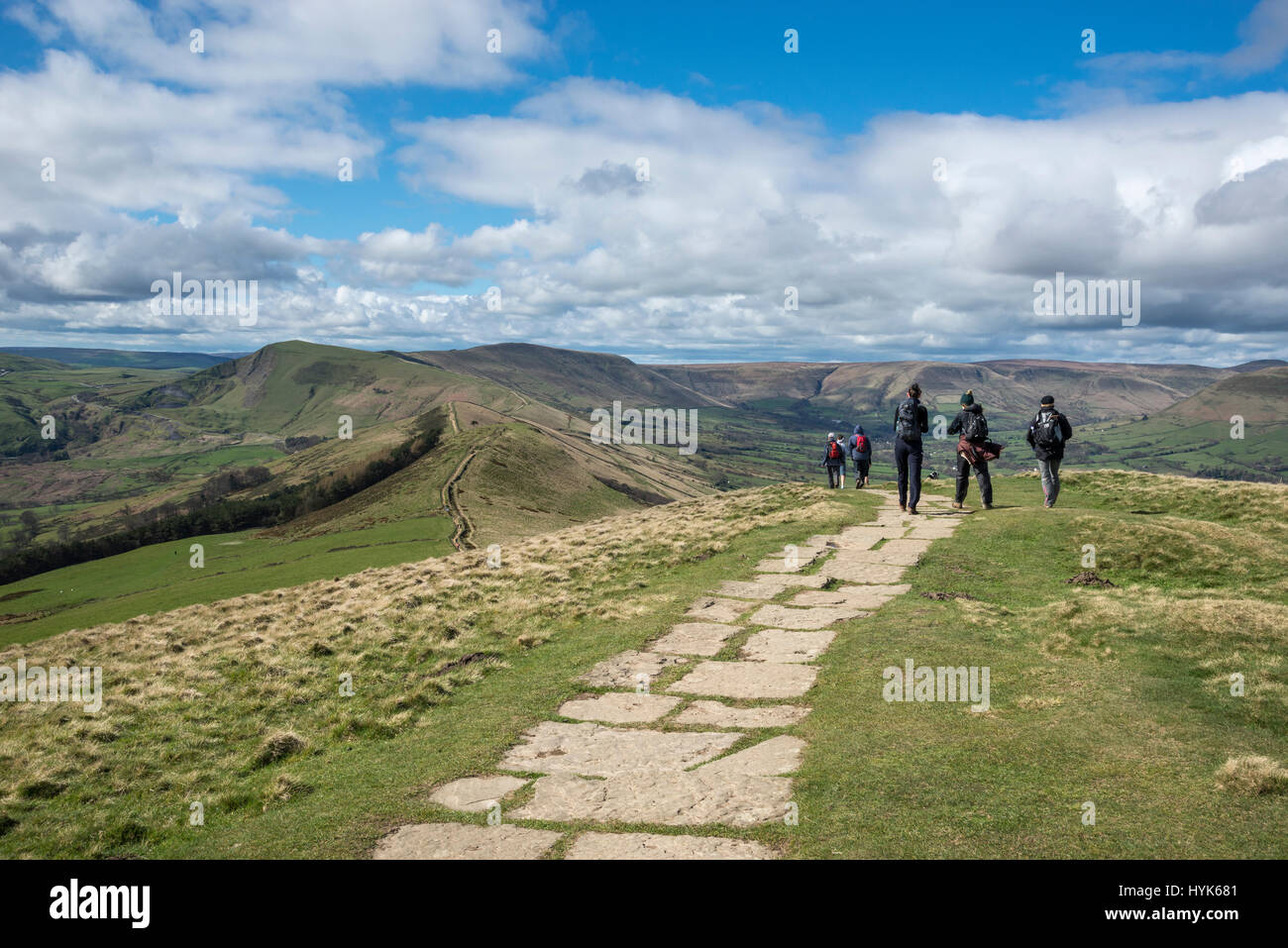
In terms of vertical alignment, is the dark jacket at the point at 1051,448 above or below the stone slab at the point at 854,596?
above

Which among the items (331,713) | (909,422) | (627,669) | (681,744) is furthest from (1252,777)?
(909,422)

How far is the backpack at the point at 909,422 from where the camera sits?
23.7 meters

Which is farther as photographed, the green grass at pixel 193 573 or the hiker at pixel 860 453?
the green grass at pixel 193 573

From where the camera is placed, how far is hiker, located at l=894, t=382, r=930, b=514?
2375 cm

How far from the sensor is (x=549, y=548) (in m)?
27.5

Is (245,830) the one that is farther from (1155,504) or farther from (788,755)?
(1155,504)

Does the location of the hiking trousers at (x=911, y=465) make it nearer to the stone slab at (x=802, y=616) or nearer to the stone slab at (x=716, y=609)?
the stone slab at (x=802, y=616)

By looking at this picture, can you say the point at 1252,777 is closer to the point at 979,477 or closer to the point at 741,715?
the point at 741,715

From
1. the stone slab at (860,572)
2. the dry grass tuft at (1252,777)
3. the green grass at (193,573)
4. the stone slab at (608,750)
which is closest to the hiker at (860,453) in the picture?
the stone slab at (860,572)

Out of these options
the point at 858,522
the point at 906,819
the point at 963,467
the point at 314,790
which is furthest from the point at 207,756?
the point at 963,467

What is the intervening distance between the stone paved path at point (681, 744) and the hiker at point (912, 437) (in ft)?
23.9

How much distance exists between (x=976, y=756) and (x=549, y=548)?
20.5 m

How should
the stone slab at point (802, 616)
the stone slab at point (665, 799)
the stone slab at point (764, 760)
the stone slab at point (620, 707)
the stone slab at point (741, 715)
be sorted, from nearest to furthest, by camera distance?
the stone slab at point (665, 799) < the stone slab at point (764, 760) < the stone slab at point (741, 715) < the stone slab at point (620, 707) < the stone slab at point (802, 616)

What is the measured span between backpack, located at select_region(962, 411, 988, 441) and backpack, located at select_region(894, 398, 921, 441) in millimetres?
1509
